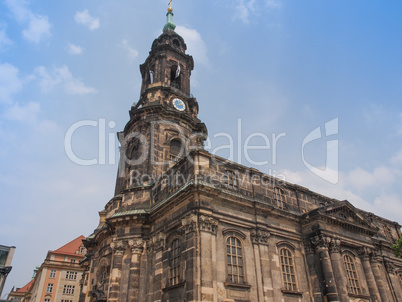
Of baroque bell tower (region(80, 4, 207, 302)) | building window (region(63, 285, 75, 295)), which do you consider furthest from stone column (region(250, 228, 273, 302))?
building window (region(63, 285, 75, 295))

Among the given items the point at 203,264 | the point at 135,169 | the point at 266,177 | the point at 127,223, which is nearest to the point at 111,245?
the point at 127,223

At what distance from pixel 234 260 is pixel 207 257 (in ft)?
7.29

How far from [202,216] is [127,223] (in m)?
6.39

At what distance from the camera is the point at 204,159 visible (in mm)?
19766

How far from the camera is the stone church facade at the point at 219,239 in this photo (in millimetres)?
17359

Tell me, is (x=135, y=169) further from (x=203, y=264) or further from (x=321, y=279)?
(x=321, y=279)

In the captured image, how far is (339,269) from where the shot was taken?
795 inches

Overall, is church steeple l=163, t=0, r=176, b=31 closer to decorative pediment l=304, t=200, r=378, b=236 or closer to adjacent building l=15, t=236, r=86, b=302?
decorative pediment l=304, t=200, r=378, b=236

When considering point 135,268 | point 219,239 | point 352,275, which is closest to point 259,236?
point 219,239

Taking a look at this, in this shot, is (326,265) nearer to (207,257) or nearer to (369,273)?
(369,273)

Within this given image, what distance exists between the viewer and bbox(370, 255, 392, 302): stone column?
22.9 m

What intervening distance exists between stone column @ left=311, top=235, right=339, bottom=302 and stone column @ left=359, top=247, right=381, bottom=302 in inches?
162

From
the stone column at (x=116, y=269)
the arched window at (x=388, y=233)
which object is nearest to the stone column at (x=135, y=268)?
the stone column at (x=116, y=269)

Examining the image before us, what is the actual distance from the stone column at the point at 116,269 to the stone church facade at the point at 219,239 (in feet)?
0.19
